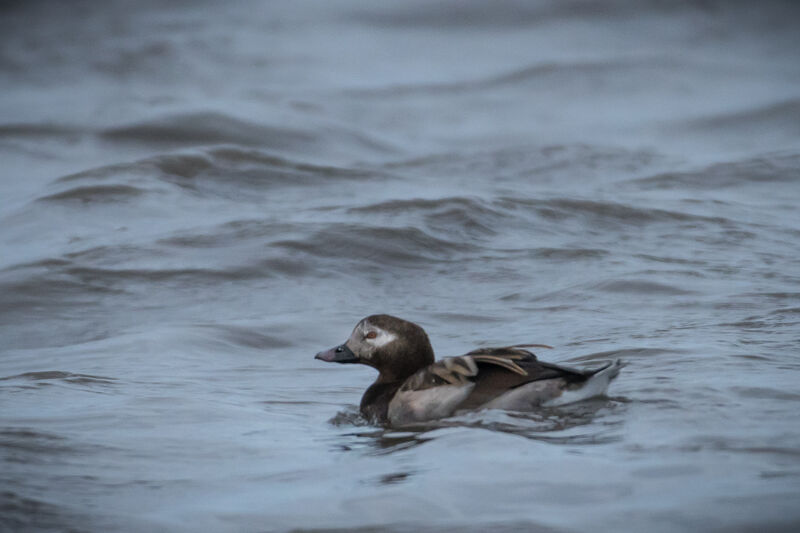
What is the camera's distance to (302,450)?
530cm

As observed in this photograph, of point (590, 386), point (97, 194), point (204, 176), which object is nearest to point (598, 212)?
point (204, 176)

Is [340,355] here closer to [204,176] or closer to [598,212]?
[598,212]

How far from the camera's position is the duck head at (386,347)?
6.30 meters

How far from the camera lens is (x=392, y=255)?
1095 centimetres

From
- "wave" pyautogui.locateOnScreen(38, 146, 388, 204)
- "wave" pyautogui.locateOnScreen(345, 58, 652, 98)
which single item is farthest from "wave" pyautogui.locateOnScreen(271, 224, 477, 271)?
"wave" pyautogui.locateOnScreen(345, 58, 652, 98)

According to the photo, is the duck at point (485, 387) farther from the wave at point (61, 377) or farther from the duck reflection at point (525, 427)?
the wave at point (61, 377)

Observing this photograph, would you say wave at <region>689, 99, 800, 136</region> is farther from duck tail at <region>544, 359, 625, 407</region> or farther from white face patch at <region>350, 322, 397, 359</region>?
duck tail at <region>544, 359, 625, 407</region>

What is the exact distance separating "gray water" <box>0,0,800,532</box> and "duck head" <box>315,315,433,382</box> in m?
0.32

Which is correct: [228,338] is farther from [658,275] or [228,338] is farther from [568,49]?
[568,49]

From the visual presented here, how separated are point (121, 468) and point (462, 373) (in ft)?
5.27

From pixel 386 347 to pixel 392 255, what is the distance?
4.67m

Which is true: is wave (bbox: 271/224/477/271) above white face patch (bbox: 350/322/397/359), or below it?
above

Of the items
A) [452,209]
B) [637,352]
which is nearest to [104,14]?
[452,209]

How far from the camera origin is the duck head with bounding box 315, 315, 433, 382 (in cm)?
630
